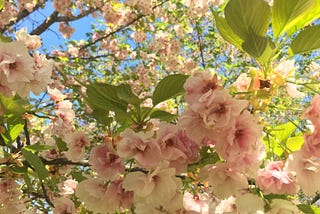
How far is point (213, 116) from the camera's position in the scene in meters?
0.91

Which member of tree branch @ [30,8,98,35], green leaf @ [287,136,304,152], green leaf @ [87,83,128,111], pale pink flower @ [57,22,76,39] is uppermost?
pale pink flower @ [57,22,76,39]

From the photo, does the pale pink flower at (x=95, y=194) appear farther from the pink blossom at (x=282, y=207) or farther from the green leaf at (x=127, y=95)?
the pink blossom at (x=282, y=207)

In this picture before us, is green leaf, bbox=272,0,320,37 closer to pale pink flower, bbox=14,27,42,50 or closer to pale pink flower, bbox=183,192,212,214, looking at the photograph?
pale pink flower, bbox=183,192,212,214

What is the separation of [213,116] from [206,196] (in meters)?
0.41

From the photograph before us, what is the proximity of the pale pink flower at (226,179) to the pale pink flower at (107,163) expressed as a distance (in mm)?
221

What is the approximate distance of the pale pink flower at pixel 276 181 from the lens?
3.23 ft

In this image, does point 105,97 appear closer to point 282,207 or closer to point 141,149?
point 141,149

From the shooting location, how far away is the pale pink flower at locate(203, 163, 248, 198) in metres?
1.00

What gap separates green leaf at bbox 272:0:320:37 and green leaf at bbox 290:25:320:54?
0.04 metres

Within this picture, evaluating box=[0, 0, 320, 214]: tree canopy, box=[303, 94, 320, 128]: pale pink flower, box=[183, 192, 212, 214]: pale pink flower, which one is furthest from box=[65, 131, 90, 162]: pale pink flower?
box=[303, 94, 320, 128]: pale pink flower

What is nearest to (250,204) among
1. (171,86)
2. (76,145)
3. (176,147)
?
(176,147)

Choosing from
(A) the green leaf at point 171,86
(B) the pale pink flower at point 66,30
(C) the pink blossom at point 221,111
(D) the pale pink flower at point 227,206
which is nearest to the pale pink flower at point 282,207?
(D) the pale pink flower at point 227,206

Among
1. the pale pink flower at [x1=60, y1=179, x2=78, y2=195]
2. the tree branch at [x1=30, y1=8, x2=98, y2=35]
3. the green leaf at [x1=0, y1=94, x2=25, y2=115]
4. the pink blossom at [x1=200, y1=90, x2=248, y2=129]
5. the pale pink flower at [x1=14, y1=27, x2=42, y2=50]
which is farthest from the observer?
the tree branch at [x1=30, y1=8, x2=98, y2=35]

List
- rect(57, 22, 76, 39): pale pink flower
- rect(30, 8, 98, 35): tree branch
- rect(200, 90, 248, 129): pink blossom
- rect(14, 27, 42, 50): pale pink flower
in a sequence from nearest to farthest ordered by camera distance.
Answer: rect(200, 90, 248, 129): pink blossom, rect(14, 27, 42, 50): pale pink flower, rect(30, 8, 98, 35): tree branch, rect(57, 22, 76, 39): pale pink flower
